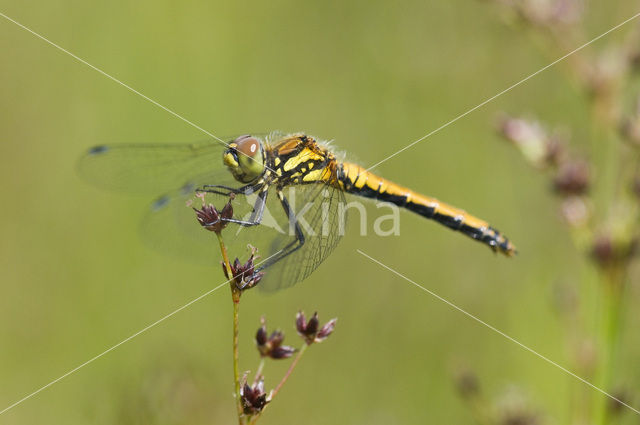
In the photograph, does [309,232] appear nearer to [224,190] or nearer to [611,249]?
[224,190]

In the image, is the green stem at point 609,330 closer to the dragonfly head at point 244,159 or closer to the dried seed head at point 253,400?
the dried seed head at point 253,400

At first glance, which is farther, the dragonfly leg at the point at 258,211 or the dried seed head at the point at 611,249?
the dragonfly leg at the point at 258,211

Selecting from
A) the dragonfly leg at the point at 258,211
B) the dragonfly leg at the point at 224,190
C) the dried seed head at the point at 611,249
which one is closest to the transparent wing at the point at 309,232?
the dragonfly leg at the point at 258,211

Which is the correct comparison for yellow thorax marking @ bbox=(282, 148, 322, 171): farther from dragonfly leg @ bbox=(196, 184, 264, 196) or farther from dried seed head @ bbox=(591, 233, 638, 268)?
dried seed head @ bbox=(591, 233, 638, 268)

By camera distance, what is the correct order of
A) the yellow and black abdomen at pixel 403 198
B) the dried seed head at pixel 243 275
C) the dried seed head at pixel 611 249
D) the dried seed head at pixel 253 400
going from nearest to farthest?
the dried seed head at pixel 253 400, the dried seed head at pixel 243 275, the dried seed head at pixel 611 249, the yellow and black abdomen at pixel 403 198

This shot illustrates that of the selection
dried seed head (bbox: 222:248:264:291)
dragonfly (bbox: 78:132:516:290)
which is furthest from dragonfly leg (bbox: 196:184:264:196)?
dried seed head (bbox: 222:248:264:291)

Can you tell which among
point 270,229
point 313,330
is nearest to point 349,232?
point 270,229
